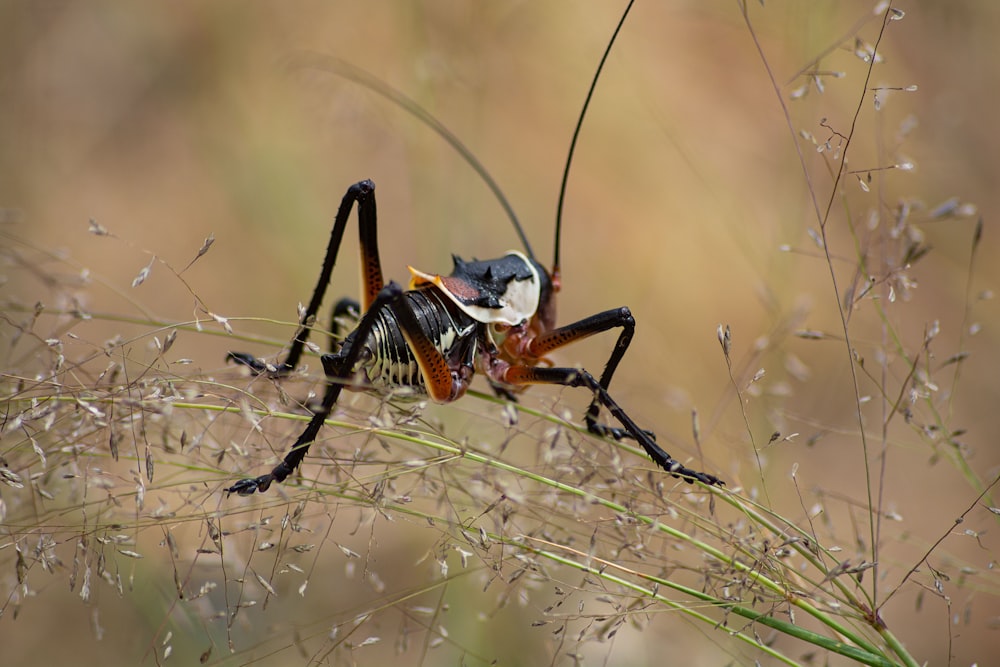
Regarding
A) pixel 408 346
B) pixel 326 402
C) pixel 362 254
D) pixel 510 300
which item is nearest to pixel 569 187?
pixel 510 300

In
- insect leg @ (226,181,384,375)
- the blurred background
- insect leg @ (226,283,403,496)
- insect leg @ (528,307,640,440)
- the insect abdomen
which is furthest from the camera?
the blurred background

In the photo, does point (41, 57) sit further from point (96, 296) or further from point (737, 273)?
point (737, 273)

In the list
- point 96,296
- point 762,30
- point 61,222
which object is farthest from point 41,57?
point 762,30

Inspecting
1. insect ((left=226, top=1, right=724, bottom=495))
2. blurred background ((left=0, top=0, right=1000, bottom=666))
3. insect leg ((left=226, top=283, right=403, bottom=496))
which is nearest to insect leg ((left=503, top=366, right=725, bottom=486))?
insect ((left=226, top=1, right=724, bottom=495))

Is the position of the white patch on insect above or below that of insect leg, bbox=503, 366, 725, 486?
above

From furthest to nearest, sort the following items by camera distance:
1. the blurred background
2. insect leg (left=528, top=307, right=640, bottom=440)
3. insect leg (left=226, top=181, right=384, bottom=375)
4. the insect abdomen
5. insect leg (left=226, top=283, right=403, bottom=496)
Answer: the blurred background → insect leg (left=226, top=181, right=384, bottom=375) → the insect abdomen → insect leg (left=528, top=307, right=640, bottom=440) → insect leg (left=226, top=283, right=403, bottom=496)

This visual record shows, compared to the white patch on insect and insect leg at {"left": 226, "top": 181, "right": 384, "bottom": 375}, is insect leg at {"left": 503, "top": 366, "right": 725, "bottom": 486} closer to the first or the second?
the white patch on insect
